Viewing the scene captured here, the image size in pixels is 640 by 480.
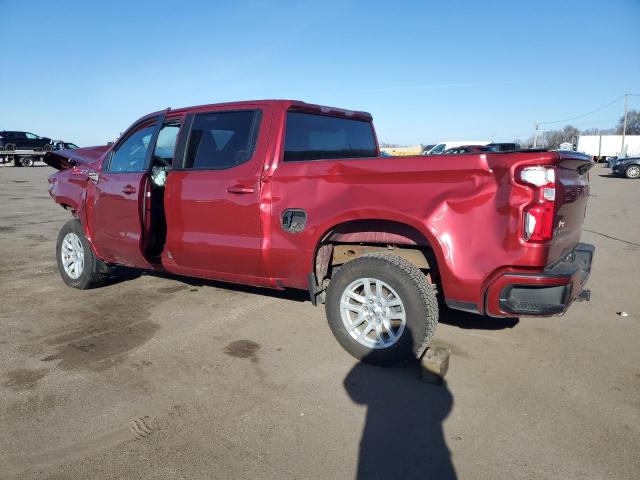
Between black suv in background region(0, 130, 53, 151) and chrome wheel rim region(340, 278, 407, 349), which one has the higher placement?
black suv in background region(0, 130, 53, 151)

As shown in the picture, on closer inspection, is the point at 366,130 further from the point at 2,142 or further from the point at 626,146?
the point at 626,146

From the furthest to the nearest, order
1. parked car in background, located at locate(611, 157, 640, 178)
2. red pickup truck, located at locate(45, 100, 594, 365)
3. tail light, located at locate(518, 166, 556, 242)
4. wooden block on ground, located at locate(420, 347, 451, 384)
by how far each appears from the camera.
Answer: parked car in background, located at locate(611, 157, 640, 178) → wooden block on ground, located at locate(420, 347, 451, 384) → red pickup truck, located at locate(45, 100, 594, 365) → tail light, located at locate(518, 166, 556, 242)

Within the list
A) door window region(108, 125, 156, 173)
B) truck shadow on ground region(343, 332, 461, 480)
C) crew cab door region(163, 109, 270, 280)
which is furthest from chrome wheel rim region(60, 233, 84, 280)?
truck shadow on ground region(343, 332, 461, 480)

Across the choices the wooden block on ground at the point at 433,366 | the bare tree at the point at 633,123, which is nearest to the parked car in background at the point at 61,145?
the wooden block on ground at the point at 433,366

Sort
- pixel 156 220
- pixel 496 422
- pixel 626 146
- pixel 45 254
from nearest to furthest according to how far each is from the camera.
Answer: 1. pixel 496 422
2. pixel 156 220
3. pixel 45 254
4. pixel 626 146

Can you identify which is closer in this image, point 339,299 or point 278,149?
point 339,299

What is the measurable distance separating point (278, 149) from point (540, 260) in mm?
2141

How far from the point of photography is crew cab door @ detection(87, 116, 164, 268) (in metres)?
4.66

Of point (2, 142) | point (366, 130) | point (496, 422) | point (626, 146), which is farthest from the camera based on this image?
point (626, 146)

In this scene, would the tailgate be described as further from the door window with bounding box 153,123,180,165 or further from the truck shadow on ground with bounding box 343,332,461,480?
the door window with bounding box 153,123,180,165

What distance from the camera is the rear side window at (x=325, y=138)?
4109 millimetres

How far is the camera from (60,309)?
15.8ft

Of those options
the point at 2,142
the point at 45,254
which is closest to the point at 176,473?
the point at 45,254

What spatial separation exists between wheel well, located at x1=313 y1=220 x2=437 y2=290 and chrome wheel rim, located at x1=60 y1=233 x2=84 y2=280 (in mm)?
3132
